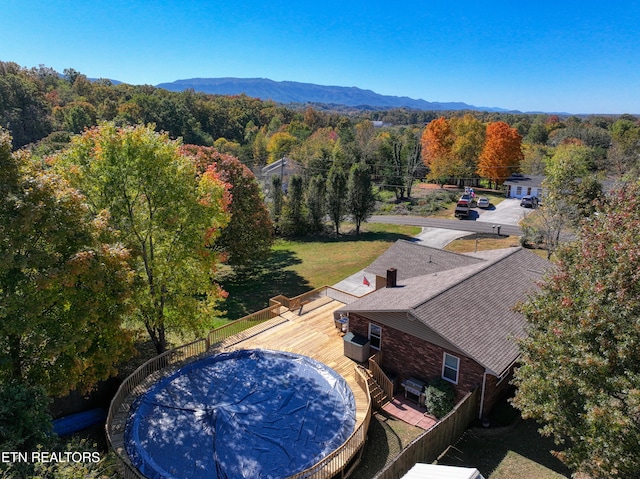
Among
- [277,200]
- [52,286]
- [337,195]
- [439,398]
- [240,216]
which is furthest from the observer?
[277,200]

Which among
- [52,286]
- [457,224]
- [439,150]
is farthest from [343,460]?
[439,150]

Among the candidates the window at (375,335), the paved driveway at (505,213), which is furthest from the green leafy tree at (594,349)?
the paved driveway at (505,213)

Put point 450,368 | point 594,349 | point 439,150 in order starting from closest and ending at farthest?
point 594,349
point 450,368
point 439,150

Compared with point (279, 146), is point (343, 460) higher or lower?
lower

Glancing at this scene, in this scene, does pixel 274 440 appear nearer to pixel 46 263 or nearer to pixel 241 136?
pixel 46 263

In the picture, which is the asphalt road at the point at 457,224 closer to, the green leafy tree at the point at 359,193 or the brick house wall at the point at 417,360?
the green leafy tree at the point at 359,193

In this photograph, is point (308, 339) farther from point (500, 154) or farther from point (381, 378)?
point (500, 154)

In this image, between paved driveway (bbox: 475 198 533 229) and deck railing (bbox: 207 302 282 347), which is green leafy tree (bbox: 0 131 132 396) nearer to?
deck railing (bbox: 207 302 282 347)
